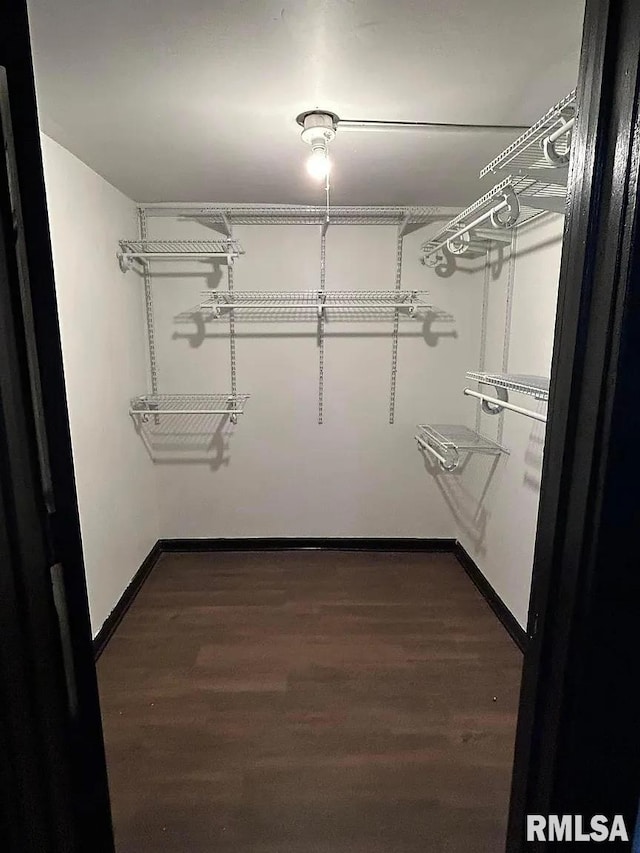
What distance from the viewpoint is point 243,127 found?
1.75 m

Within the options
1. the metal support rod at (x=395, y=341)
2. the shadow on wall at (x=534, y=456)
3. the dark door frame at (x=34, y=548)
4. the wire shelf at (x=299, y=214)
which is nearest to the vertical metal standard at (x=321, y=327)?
the wire shelf at (x=299, y=214)

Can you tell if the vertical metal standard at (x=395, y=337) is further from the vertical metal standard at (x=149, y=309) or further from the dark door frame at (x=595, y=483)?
the dark door frame at (x=595, y=483)

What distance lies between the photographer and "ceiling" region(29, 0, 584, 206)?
113cm

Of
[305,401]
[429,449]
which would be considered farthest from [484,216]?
[305,401]

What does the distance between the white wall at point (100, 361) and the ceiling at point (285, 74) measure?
228 mm

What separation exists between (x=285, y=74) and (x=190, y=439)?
2.26 metres

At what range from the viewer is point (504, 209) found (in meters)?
1.83

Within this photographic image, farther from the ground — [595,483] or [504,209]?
[504,209]

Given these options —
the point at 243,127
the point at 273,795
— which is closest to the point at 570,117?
the point at 243,127

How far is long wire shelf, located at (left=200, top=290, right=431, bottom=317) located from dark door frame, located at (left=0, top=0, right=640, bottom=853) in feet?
7.68

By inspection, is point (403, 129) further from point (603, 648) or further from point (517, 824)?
point (517, 824)

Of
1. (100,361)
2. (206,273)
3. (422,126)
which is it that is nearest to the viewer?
(422,126)

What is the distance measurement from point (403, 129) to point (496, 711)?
7.50 feet

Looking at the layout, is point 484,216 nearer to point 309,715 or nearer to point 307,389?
point 307,389
